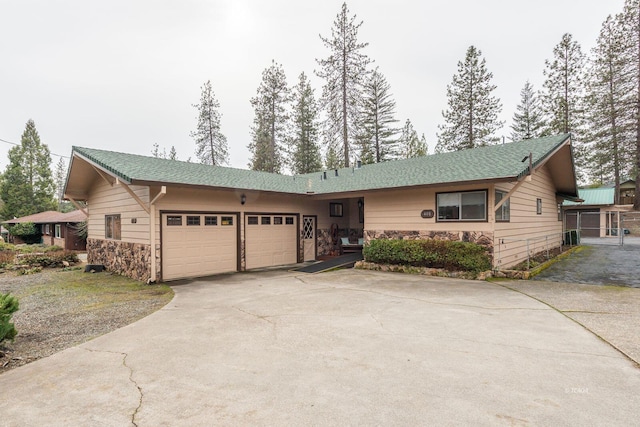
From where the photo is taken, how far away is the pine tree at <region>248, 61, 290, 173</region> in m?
27.8

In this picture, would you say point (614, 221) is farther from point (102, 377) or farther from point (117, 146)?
point (117, 146)

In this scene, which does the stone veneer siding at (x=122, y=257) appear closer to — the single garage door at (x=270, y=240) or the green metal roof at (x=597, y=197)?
the single garage door at (x=270, y=240)

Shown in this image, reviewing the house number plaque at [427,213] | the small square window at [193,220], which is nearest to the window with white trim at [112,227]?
the small square window at [193,220]

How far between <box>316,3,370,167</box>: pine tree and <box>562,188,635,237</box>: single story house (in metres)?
16.7

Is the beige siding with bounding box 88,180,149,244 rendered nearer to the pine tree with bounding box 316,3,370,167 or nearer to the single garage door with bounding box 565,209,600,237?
the pine tree with bounding box 316,3,370,167

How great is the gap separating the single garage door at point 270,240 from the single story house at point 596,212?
69.4 ft

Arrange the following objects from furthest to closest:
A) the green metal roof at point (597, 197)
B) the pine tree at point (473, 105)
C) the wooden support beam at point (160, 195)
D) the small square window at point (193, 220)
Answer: the pine tree at point (473, 105)
the green metal roof at point (597, 197)
the small square window at point (193, 220)
the wooden support beam at point (160, 195)

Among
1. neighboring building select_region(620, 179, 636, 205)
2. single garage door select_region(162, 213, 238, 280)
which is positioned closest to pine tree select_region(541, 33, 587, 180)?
neighboring building select_region(620, 179, 636, 205)

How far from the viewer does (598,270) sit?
9906 millimetres

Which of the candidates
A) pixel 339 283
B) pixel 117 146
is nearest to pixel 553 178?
pixel 339 283

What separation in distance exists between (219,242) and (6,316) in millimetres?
6611

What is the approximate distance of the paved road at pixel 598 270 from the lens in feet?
27.7

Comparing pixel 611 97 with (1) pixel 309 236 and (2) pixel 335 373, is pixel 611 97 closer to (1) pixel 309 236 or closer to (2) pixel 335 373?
(1) pixel 309 236

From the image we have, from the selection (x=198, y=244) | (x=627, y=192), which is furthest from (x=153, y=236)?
(x=627, y=192)
